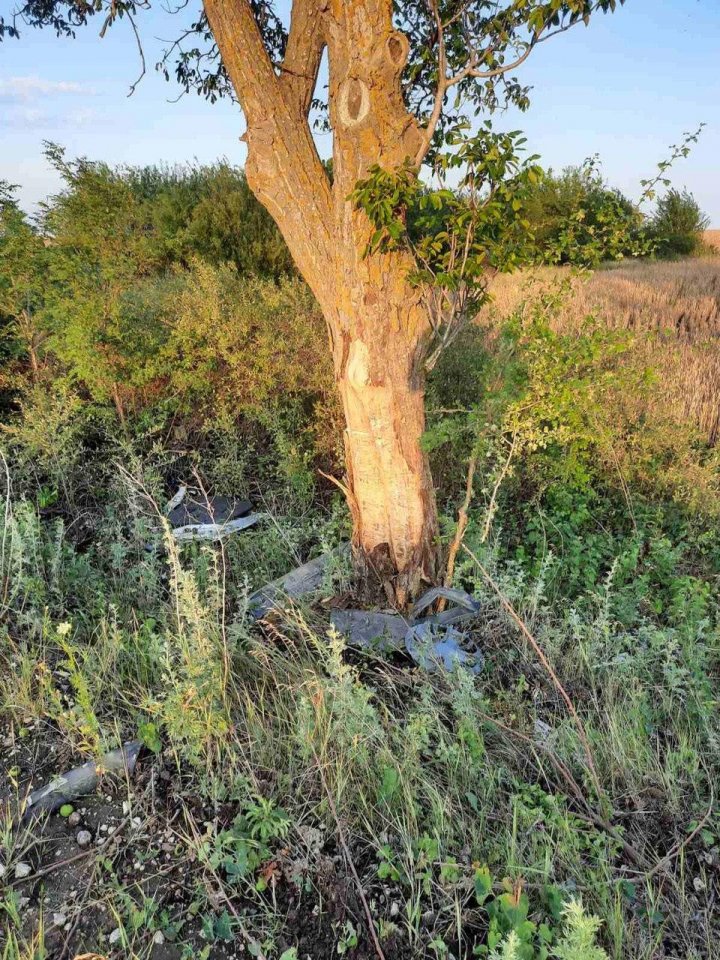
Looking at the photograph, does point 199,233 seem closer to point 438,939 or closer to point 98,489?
point 98,489

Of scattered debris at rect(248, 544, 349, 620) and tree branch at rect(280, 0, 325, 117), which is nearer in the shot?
tree branch at rect(280, 0, 325, 117)

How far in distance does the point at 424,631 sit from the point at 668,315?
850cm

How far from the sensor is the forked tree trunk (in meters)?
3.12

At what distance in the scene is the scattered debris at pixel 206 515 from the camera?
4715 mm

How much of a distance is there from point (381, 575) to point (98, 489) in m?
2.74

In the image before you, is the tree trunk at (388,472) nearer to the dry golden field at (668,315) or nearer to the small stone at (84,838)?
the dry golden field at (668,315)

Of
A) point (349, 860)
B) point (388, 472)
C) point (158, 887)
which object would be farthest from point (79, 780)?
point (388, 472)

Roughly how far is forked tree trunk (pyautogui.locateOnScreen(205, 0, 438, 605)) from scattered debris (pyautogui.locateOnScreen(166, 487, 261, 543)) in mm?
1481

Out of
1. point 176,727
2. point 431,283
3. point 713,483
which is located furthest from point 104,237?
point 713,483

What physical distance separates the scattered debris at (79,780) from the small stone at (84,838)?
7.6 inches

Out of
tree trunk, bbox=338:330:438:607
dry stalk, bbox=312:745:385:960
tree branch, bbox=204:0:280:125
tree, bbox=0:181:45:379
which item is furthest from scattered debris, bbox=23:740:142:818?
tree, bbox=0:181:45:379

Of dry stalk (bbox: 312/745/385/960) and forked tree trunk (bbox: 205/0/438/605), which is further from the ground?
forked tree trunk (bbox: 205/0/438/605)

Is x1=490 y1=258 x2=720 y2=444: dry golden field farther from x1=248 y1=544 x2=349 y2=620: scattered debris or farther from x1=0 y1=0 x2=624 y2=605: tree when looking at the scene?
x1=248 y1=544 x2=349 y2=620: scattered debris

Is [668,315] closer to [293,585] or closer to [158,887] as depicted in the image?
[293,585]
